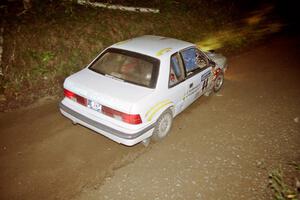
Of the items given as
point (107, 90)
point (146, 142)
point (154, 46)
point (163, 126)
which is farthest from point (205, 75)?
point (107, 90)

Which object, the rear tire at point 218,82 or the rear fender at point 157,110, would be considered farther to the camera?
the rear tire at point 218,82

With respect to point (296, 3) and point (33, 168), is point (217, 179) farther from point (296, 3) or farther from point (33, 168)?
point (296, 3)

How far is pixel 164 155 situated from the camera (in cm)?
482

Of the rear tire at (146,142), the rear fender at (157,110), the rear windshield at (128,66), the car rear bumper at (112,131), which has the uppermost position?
the rear windshield at (128,66)

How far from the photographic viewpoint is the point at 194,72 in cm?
538

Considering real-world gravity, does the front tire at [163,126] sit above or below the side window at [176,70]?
below

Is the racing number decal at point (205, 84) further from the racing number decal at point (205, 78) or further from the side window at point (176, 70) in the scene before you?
the side window at point (176, 70)

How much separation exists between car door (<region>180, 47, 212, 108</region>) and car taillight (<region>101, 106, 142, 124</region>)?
4.90ft

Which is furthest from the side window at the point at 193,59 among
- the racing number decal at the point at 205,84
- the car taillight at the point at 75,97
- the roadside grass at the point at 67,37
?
the roadside grass at the point at 67,37

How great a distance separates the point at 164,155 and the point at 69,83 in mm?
2150

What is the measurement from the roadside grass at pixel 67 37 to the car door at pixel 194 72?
3378 millimetres

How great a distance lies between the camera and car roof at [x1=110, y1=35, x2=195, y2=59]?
15.5ft

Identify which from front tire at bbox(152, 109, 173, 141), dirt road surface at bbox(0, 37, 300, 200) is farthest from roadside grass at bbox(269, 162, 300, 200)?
front tire at bbox(152, 109, 173, 141)

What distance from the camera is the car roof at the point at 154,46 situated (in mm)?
4734
